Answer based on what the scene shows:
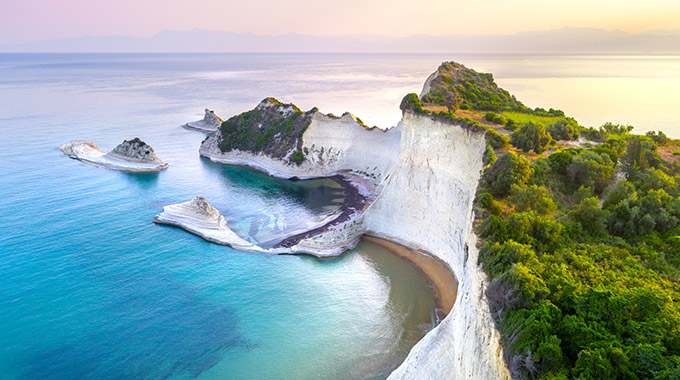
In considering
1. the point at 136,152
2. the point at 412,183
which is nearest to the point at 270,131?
the point at 136,152

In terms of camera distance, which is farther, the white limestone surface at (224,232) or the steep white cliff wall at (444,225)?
the white limestone surface at (224,232)

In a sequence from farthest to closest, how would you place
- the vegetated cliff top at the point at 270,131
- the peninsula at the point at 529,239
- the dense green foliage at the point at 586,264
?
1. the vegetated cliff top at the point at 270,131
2. the peninsula at the point at 529,239
3. the dense green foliage at the point at 586,264

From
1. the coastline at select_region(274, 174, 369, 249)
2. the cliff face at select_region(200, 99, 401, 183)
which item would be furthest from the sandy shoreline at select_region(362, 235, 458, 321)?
the cliff face at select_region(200, 99, 401, 183)

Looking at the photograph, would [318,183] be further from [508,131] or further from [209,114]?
[209,114]

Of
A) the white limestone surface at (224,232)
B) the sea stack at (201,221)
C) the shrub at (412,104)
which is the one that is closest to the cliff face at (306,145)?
the shrub at (412,104)

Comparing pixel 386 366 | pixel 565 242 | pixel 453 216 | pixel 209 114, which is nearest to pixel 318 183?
pixel 453 216

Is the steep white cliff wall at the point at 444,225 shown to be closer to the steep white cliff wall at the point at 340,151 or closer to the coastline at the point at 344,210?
the coastline at the point at 344,210

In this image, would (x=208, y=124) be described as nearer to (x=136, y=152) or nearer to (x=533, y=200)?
(x=136, y=152)

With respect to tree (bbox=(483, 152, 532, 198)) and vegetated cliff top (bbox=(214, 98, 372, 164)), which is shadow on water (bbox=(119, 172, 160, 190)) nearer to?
vegetated cliff top (bbox=(214, 98, 372, 164))
